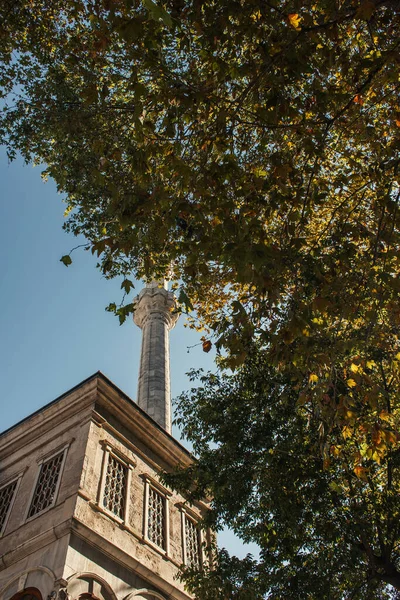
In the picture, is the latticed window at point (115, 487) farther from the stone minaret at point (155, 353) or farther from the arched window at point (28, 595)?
the stone minaret at point (155, 353)

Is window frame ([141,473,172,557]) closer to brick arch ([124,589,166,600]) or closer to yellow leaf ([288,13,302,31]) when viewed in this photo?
brick arch ([124,589,166,600])

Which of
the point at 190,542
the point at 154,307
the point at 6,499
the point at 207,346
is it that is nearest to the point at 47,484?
the point at 6,499

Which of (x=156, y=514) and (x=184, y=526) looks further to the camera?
(x=184, y=526)

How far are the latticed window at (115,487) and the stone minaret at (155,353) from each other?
22.9ft

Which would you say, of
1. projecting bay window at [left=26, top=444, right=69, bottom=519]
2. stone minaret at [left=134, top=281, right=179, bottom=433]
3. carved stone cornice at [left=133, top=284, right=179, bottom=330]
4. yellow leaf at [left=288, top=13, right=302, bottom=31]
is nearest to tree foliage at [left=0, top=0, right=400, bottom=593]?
yellow leaf at [left=288, top=13, right=302, bottom=31]

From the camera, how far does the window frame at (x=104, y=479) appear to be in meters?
11.3

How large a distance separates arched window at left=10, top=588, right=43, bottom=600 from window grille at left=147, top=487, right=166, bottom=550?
3293mm

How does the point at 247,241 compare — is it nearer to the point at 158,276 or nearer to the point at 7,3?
the point at 158,276

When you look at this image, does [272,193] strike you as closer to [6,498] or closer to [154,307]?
[6,498]

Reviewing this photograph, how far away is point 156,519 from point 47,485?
285 cm

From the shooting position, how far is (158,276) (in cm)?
1126

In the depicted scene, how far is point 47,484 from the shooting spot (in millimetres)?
12000

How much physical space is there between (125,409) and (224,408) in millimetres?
3905

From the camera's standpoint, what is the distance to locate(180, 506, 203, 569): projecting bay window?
44.8 ft
